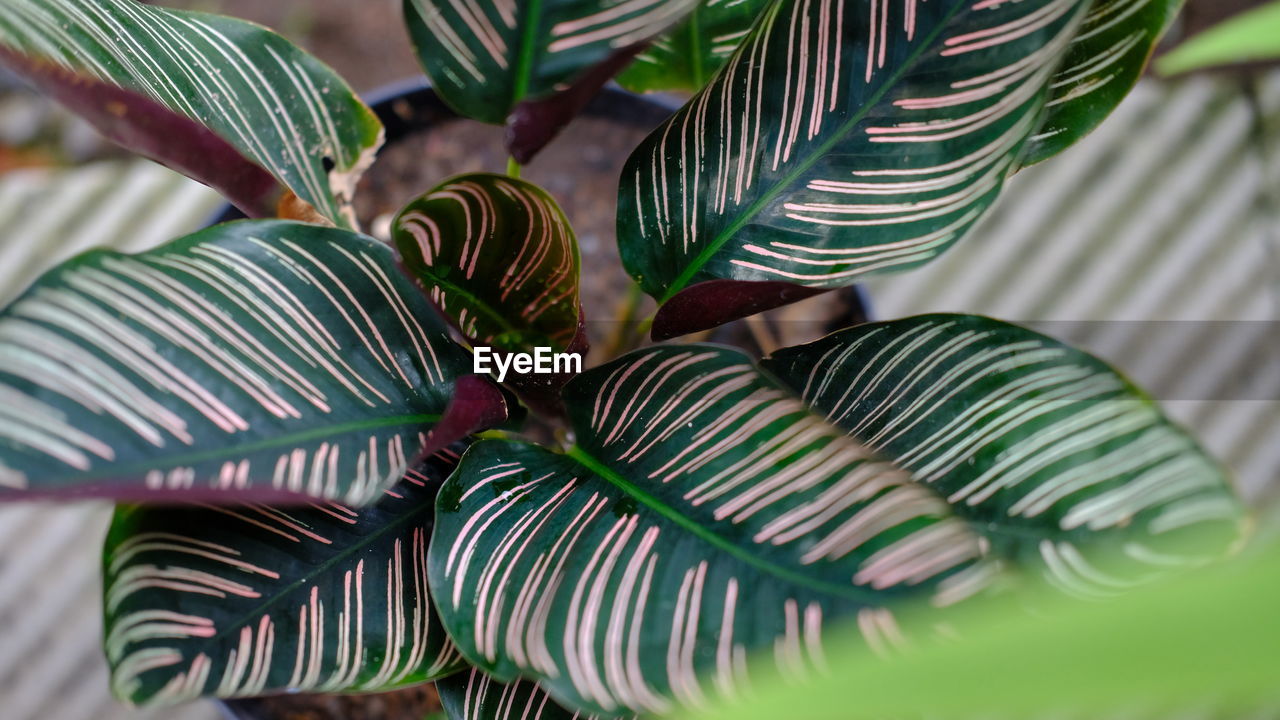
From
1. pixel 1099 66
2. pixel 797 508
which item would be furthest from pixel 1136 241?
pixel 797 508

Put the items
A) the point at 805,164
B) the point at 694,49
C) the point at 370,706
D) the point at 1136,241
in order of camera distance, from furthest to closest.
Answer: the point at 1136,241 → the point at 370,706 → the point at 694,49 → the point at 805,164

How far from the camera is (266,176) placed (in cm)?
52

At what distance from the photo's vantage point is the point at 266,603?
18.7 inches

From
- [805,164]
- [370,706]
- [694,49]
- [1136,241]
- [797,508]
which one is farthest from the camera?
[1136,241]

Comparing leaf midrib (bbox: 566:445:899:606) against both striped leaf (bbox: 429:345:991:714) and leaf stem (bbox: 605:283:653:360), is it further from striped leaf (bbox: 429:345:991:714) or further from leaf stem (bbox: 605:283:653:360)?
leaf stem (bbox: 605:283:653:360)

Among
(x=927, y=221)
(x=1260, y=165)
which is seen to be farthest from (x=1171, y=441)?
(x=1260, y=165)

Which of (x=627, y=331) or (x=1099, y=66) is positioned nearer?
(x=1099, y=66)

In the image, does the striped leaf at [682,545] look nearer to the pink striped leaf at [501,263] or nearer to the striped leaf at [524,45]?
the pink striped leaf at [501,263]

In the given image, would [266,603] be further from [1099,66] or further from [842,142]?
[1099,66]

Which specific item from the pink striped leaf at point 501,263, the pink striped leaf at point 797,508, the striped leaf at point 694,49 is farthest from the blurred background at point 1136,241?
the pink striped leaf at point 797,508

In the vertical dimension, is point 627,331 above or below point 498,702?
above

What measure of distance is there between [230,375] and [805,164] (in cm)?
38

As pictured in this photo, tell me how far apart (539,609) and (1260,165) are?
1122 mm

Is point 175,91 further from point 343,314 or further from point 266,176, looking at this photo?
point 343,314
